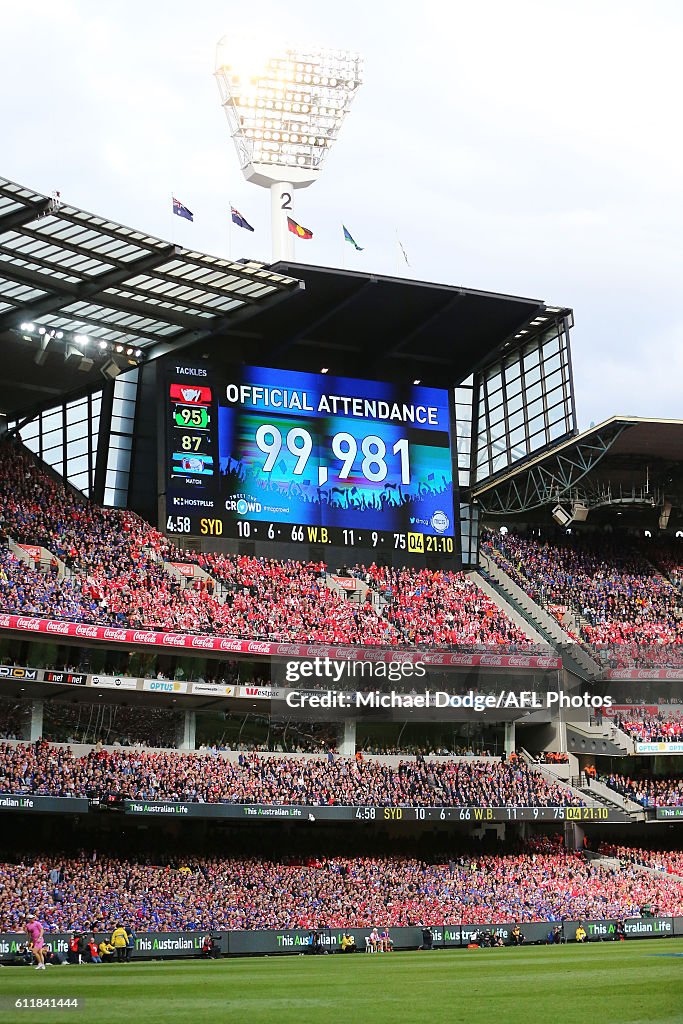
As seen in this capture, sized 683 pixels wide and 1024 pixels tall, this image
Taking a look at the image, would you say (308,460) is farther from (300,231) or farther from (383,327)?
(300,231)

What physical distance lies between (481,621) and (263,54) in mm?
26668

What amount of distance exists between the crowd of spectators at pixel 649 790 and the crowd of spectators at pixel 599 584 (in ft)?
19.8

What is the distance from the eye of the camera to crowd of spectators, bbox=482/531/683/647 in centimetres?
5941

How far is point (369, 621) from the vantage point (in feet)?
178

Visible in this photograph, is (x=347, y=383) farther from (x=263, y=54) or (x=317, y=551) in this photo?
(x=263, y=54)

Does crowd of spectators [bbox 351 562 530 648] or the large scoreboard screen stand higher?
the large scoreboard screen

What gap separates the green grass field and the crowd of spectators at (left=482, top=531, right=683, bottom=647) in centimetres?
2568

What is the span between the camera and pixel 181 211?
47219 millimetres

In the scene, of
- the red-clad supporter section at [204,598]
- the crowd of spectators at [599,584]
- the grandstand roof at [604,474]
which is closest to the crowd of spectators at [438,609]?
the red-clad supporter section at [204,598]

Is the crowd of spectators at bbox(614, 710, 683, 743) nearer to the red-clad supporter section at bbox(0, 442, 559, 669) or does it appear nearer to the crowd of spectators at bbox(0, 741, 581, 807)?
the red-clad supporter section at bbox(0, 442, 559, 669)

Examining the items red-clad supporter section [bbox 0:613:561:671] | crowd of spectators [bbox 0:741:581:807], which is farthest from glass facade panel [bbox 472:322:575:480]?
crowd of spectators [bbox 0:741:581:807]

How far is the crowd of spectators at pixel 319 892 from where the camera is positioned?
37938 mm

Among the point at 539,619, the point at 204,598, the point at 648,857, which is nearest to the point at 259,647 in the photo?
the point at 204,598

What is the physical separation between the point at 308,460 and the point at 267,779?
46.8ft
